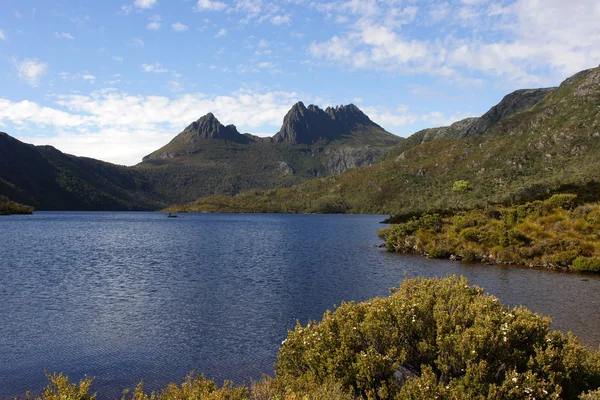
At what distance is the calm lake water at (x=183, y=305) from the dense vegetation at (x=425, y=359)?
8251mm

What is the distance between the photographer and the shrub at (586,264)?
51250 mm

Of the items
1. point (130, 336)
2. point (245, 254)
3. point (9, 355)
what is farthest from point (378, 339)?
point (245, 254)

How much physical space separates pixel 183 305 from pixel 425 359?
88.9 ft

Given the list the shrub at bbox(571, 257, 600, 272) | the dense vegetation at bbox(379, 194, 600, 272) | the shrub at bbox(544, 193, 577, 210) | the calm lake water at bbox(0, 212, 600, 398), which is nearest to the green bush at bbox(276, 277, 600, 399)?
the calm lake water at bbox(0, 212, 600, 398)

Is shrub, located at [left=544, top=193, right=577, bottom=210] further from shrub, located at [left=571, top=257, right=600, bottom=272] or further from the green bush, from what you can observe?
the green bush

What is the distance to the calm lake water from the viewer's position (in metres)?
23.3

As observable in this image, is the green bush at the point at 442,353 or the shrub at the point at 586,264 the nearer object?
the green bush at the point at 442,353

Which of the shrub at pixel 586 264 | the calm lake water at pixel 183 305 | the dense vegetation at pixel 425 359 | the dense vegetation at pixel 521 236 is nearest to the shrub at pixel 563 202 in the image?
the dense vegetation at pixel 521 236

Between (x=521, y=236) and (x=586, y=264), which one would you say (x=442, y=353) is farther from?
(x=521, y=236)

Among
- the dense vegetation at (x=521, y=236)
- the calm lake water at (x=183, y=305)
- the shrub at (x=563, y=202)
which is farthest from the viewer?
the shrub at (x=563, y=202)

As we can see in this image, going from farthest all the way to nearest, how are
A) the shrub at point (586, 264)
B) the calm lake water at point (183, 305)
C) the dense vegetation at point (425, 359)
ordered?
the shrub at point (586, 264)
the calm lake water at point (183, 305)
the dense vegetation at point (425, 359)

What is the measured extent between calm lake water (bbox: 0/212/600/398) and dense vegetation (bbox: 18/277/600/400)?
8251 millimetres

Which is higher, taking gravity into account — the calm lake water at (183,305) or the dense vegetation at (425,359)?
the dense vegetation at (425,359)

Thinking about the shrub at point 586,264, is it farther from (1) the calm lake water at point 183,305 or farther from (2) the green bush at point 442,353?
(2) the green bush at point 442,353
